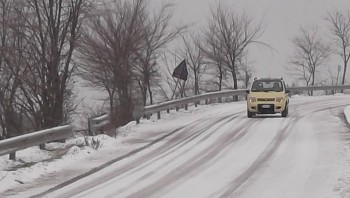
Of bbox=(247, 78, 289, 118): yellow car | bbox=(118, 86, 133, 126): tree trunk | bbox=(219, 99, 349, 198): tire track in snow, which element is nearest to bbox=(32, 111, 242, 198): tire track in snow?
bbox=(219, 99, 349, 198): tire track in snow

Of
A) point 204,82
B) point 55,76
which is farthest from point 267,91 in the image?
point 204,82

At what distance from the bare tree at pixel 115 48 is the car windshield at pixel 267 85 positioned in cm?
1177

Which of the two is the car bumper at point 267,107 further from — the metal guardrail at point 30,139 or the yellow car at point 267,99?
the metal guardrail at point 30,139

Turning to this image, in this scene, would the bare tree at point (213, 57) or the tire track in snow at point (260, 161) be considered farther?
the bare tree at point (213, 57)

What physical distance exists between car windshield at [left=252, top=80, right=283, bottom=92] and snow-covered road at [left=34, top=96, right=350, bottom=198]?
4943 millimetres

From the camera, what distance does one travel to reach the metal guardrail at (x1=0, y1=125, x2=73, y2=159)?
1165 cm

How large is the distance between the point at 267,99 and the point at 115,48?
16.0 meters

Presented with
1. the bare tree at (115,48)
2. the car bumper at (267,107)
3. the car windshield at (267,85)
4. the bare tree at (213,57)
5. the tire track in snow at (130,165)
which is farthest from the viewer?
the bare tree at (213,57)

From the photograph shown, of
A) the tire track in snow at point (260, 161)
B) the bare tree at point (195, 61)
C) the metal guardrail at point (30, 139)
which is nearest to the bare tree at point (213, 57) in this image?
the bare tree at point (195, 61)

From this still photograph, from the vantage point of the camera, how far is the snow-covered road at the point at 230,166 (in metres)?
9.12

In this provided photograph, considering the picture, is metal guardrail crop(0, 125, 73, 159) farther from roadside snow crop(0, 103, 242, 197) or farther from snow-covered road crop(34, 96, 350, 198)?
snow-covered road crop(34, 96, 350, 198)

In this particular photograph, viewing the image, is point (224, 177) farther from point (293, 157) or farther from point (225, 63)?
point (225, 63)

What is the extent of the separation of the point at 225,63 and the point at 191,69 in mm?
10086

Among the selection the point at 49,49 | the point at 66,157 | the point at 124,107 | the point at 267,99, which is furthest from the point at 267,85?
the point at 66,157
